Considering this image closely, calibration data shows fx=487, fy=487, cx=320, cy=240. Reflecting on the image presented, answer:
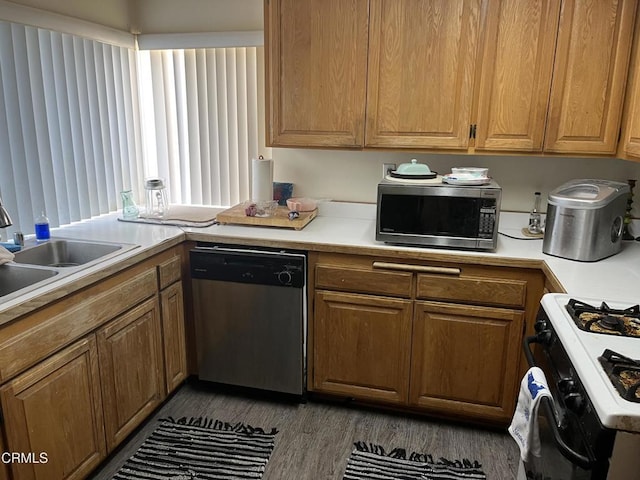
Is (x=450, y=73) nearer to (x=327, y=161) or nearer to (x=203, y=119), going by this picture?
(x=327, y=161)

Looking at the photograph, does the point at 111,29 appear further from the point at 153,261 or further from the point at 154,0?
the point at 153,261

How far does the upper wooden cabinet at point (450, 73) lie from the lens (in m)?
2.09

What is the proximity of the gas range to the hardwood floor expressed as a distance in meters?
0.95

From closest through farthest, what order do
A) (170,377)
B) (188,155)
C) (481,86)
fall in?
(481,86)
(170,377)
(188,155)

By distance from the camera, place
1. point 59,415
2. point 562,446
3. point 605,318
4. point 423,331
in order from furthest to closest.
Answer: point 423,331 < point 59,415 < point 605,318 < point 562,446

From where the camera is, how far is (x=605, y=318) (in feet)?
4.63

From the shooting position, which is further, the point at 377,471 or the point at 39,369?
the point at 377,471

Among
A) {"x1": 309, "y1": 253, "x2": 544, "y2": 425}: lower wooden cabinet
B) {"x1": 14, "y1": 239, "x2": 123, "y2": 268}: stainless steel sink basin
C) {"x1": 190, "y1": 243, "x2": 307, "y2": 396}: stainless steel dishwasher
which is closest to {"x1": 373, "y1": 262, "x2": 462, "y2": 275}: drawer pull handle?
{"x1": 309, "y1": 253, "x2": 544, "y2": 425}: lower wooden cabinet

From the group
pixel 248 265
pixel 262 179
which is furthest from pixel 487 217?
pixel 262 179

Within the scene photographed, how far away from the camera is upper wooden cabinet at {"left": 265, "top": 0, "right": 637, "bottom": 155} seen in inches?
82.4

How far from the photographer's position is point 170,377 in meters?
2.41

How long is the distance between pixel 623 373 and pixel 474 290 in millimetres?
1017

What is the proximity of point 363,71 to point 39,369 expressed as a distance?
1829mm

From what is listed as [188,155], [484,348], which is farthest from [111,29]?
[484,348]
